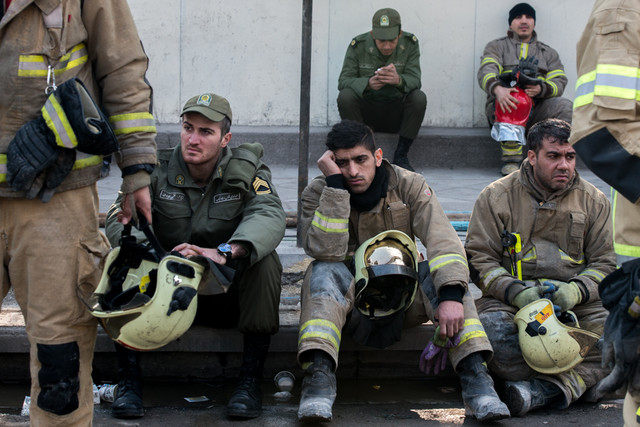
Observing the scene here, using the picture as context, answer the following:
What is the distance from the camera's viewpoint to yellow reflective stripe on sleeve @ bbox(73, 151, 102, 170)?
3047mm

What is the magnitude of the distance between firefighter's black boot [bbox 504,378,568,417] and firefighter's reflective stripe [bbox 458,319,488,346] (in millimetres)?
310

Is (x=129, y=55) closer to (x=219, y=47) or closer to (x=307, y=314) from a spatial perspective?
(x=307, y=314)

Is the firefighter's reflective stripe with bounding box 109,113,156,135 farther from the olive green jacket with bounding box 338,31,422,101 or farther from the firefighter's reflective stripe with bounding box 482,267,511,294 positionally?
the olive green jacket with bounding box 338,31,422,101

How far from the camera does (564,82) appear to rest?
8.18 m

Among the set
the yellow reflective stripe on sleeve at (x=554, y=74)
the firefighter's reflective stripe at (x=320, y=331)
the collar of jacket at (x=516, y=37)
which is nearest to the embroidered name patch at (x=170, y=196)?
the firefighter's reflective stripe at (x=320, y=331)

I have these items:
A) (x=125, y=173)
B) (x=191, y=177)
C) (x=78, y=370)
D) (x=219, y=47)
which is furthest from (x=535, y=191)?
(x=219, y=47)

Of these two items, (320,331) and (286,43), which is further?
(286,43)

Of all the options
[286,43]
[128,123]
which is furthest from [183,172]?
[286,43]

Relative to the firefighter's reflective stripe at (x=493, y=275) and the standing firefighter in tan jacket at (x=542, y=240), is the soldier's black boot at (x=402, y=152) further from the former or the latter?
the firefighter's reflective stripe at (x=493, y=275)

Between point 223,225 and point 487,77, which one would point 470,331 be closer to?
point 223,225

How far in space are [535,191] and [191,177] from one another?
1790mm

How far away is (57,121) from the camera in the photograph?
290 cm

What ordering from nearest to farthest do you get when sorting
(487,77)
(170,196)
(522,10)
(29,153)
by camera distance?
1. (29,153)
2. (170,196)
3. (487,77)
4. (522,10)

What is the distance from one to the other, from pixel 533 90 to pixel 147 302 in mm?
→ 5512
